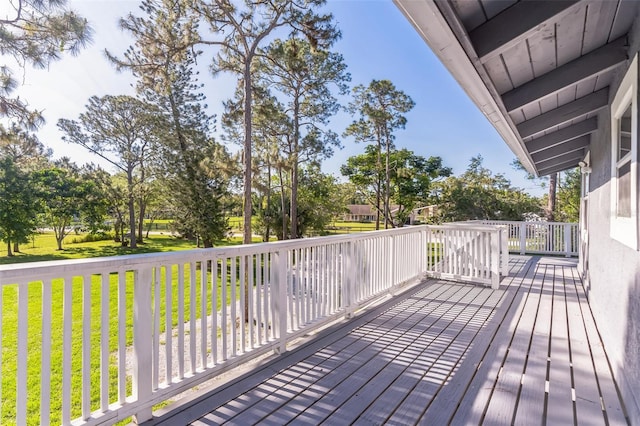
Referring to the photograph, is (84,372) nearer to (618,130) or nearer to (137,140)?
(618,130)

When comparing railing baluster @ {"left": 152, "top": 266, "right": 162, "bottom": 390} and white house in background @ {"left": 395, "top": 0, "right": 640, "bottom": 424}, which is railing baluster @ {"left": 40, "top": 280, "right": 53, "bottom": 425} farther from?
white house in background @ {"left": 395, "top": 0, "right": 640, "bottom": 424}

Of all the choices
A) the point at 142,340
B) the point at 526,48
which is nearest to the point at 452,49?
the point at 526,48

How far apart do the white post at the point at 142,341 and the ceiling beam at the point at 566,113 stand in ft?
14.1

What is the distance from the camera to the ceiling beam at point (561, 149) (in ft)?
17.5

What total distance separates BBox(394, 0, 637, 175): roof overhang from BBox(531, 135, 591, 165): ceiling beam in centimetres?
208

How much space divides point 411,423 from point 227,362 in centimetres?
131

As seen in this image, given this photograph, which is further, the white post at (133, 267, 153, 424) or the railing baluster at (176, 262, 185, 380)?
the railing baluster at (176, 262, 185, 380)

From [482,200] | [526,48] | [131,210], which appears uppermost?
[526,48]

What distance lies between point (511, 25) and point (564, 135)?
3.75 m

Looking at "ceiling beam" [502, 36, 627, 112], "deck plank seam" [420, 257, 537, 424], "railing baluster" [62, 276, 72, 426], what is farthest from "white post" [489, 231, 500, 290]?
"railing baluster" [62, 276, 72, 426]

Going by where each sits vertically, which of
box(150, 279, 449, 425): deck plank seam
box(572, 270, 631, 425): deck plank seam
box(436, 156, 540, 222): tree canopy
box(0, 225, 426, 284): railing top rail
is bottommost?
box(572, 270, 631, 425): deck plank seam

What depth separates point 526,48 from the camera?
7.82ft

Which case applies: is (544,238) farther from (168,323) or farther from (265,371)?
(168,323)

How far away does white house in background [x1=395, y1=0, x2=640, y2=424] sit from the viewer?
1.86 m
